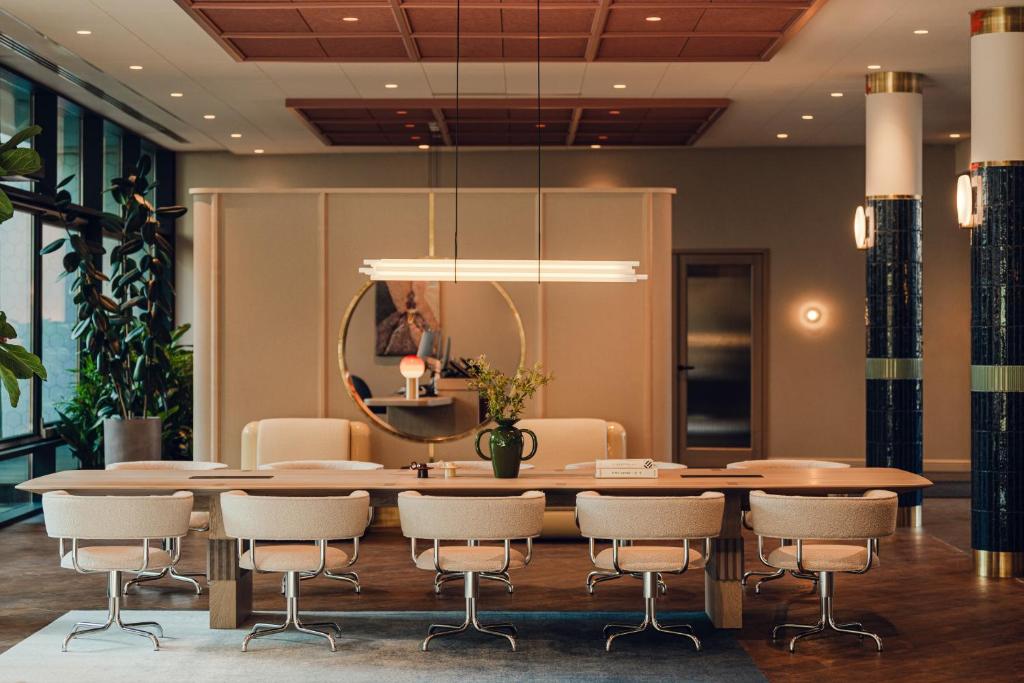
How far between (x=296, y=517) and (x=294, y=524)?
34 mm

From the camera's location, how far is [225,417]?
898 cm

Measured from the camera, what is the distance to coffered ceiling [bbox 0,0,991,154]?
7.61 metres

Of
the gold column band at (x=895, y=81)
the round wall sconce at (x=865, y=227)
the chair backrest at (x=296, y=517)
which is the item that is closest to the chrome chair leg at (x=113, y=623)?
the chair backrest at (x=296, y=517)

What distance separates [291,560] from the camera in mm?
5738

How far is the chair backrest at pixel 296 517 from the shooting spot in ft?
18.2

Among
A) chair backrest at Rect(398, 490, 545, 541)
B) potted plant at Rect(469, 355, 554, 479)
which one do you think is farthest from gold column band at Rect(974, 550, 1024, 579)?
chair backrest at Rect(398, 490, 545, 541)

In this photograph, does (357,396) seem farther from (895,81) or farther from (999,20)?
(999,20)

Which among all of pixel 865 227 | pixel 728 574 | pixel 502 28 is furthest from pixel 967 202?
pixel 502 28

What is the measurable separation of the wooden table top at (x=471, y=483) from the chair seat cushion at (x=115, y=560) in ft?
1.07

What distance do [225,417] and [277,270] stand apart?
1187mm

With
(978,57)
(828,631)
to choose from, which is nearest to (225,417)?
(828,631)

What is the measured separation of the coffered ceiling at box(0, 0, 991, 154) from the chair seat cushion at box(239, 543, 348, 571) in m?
3.41

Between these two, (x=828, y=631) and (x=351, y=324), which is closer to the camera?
(x=828, y=631)

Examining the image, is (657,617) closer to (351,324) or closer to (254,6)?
(351,324)
